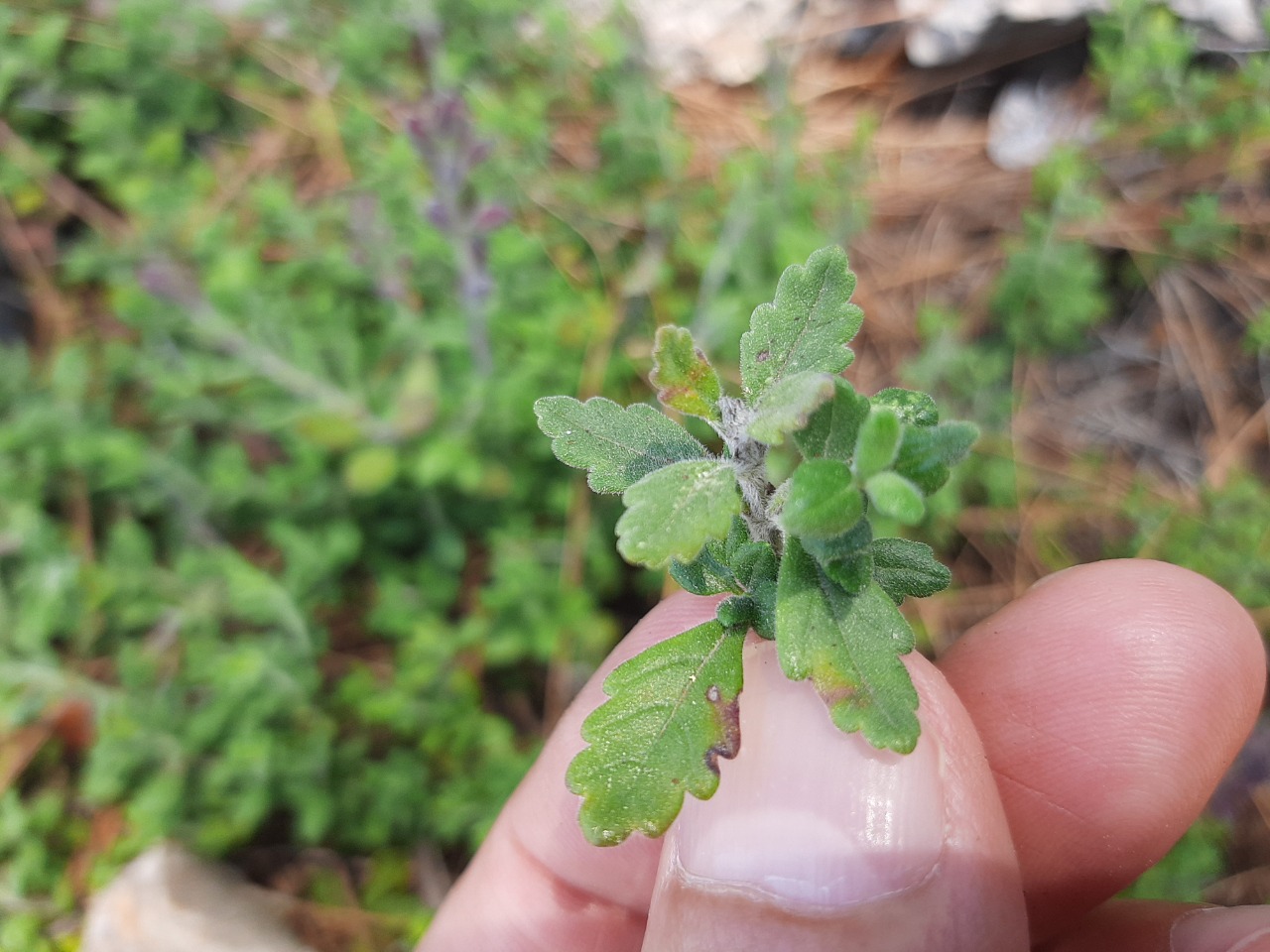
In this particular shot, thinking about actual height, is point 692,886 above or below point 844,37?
below

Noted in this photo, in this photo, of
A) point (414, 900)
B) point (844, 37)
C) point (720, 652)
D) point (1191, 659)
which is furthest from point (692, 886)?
point (844, 37)

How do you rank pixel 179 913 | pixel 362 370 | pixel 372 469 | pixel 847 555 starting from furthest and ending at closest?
pixel 362 370
pixel 372 469
pixel 179 913
pixel 847 555

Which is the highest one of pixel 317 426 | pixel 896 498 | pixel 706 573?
pixel 896 498

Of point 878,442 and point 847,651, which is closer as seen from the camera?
point 878,442

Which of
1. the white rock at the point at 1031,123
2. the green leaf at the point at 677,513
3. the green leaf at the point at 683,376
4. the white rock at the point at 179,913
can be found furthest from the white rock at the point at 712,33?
the white rock at the point at 179,913

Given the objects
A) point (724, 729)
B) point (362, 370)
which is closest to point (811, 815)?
point (724, 729)

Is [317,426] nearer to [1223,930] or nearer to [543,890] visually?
[543,890]

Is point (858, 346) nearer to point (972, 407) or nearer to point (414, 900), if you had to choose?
point (972, 407)

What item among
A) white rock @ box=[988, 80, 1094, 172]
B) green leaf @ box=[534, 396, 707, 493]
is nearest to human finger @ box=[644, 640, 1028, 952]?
green leaf @ box=[534, 396, 707, 493]
